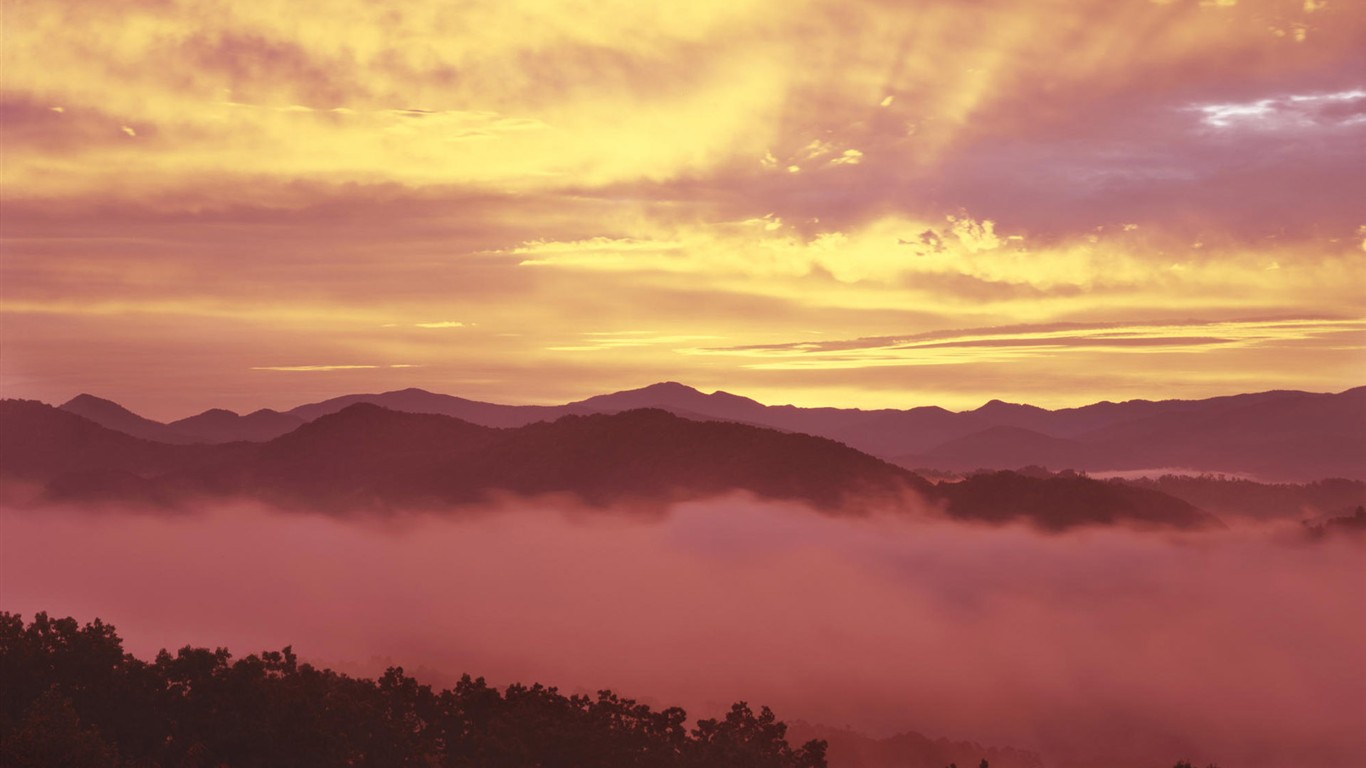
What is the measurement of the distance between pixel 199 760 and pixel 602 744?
21.8 metres

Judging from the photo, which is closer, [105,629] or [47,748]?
[47,748]

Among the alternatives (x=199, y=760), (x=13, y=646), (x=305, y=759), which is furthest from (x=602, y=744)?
(x=13, y=646)

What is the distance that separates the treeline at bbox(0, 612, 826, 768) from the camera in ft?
232

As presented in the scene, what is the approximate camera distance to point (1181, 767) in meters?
66.5

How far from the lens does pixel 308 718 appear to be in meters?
71.8

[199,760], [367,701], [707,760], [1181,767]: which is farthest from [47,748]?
[1181,767]

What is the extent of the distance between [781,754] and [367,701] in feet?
80.9

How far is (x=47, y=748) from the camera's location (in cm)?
5622

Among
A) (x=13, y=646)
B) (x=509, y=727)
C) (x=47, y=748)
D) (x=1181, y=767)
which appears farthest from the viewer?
(x=13, y=646)

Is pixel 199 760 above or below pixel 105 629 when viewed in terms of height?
below

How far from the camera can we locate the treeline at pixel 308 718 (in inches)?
2785

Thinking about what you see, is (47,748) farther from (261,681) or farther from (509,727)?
(509,727)

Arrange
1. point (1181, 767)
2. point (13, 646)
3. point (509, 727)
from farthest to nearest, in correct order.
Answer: point (13, 646), point (509, 727), point (1181, 767)

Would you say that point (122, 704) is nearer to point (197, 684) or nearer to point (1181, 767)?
point (197, 684)
